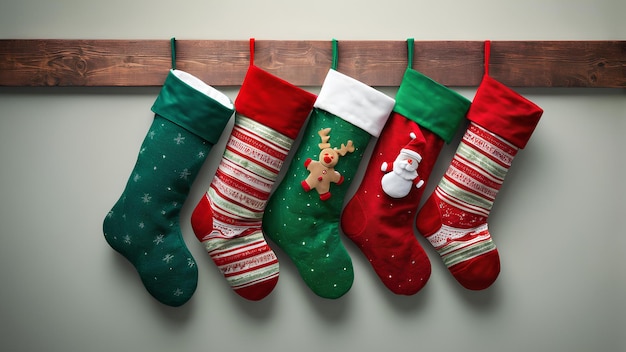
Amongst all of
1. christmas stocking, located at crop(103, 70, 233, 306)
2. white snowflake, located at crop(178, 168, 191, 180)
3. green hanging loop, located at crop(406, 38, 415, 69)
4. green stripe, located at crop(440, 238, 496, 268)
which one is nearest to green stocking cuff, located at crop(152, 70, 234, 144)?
christmas stocking, located at crop(103, 70, 233, 306)

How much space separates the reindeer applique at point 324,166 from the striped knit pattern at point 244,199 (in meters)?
0.11

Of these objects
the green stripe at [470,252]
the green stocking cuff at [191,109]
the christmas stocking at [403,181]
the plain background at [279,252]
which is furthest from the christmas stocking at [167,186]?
the green stripe at [470,252]

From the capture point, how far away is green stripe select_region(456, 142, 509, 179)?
154cm

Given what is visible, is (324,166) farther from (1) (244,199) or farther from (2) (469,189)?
(2) (469,189)

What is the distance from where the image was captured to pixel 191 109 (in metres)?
1.46

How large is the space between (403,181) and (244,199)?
1.72ft

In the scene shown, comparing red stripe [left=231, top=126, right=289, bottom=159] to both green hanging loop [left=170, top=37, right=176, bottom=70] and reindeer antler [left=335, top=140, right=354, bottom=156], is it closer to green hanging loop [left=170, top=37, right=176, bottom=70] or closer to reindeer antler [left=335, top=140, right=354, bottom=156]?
reindeer antler [left=335, top=140, right=354, bottom=156]

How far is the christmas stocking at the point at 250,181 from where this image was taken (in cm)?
149

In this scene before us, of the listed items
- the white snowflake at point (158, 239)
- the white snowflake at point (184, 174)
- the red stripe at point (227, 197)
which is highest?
the white snowflake at point (184, 174)

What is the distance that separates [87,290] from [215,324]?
47 cm

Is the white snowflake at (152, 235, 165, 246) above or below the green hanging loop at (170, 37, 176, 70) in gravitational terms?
below

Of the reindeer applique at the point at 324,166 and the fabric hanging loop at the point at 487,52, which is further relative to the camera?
the fabric hanging loop at the point at 487,52

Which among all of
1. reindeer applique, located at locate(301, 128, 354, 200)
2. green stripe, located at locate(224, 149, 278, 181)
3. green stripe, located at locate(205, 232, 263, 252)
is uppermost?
reindeer applique, located at locate(301, 128, 354, 200)

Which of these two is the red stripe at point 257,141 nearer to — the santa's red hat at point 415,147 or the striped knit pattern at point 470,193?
the santa's red hat at point 415,147
